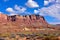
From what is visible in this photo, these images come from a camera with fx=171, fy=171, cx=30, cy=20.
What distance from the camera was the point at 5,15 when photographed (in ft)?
519

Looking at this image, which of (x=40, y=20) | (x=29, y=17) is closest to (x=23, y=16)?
(x=29, y=17)

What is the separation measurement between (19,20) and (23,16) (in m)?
10.1

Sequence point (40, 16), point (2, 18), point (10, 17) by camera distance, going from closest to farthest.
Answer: point (2, 18), point (10, 17), point (40, 16)

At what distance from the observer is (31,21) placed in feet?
563

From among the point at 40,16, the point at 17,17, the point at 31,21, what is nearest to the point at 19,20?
the point at 17,17

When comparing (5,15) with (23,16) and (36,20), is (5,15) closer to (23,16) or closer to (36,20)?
(23,16)

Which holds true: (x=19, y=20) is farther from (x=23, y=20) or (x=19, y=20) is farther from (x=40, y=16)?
(x=40, y=16)

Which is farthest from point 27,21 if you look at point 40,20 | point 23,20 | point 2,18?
point 2,18

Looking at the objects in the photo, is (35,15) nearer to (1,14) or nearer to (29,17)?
(29,17)

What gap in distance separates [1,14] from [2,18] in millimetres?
3769

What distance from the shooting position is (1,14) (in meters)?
155

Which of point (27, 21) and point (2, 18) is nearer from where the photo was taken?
point (2, 18)

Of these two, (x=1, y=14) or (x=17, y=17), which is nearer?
(x=1, y=14)

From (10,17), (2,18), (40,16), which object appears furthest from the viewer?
(40,16)
